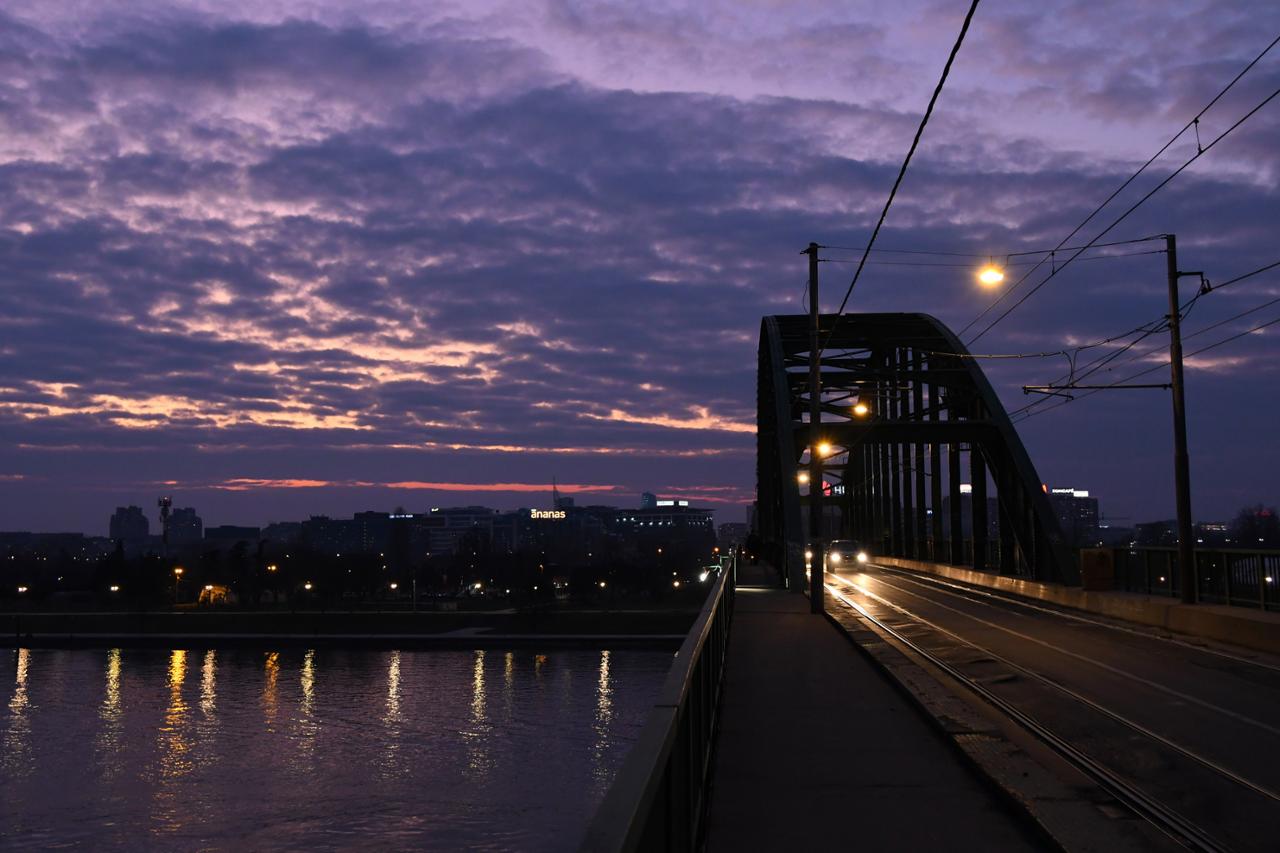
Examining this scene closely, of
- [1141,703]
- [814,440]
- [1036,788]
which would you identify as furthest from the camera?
[814,440]

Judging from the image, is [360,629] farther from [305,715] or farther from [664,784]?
[664,784]

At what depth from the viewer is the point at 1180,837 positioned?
282 inches

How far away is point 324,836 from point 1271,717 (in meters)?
34.2

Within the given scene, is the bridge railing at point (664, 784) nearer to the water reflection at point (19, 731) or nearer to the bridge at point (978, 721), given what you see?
the bridge at point (978, 721)

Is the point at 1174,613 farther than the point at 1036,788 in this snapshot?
Yes

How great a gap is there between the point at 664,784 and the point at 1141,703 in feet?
34.8

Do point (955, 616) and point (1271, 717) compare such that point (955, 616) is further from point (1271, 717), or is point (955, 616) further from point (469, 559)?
point (469, 559)

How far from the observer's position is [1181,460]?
77.6 ft

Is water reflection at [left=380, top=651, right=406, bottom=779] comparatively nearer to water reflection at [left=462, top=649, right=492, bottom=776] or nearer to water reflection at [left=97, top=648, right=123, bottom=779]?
water reflection at [left=462, top=649, right=492, bottom=776]

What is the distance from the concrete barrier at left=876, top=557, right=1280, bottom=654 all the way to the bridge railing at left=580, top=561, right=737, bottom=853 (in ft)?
48.1

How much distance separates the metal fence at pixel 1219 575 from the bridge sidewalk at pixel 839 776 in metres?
10.4

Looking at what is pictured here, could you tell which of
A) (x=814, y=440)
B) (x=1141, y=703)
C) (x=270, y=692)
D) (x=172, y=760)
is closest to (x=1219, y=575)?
(x=814, y=440)

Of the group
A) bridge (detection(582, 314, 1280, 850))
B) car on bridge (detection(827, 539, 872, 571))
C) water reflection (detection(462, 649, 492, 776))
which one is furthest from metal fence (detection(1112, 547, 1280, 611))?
water reflection (detection(462, 649, 492, 776))

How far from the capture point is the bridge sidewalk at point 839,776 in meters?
7.27
